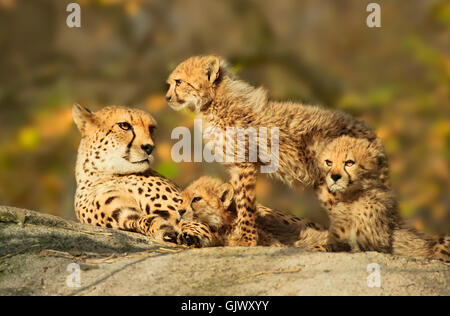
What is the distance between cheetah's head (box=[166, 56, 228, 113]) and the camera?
204 inches

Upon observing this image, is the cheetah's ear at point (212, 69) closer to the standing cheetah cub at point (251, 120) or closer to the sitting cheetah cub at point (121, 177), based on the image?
the standing cheetah cub at point (251, 120)

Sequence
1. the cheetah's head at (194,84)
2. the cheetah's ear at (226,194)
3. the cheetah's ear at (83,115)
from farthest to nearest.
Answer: the cheetah's ear at (83,115) < the cheetah's head at (194,84) < the cheetah's ear at (226,194)

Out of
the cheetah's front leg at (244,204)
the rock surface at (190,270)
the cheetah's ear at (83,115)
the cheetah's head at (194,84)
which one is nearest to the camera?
the rock surface at (190,270)

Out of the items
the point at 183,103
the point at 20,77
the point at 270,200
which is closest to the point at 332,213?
the point at 183,103

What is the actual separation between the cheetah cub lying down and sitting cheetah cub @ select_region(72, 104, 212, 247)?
7.4 inches

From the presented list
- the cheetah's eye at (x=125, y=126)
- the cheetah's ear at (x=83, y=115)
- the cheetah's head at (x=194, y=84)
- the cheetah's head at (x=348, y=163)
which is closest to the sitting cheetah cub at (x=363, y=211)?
the cheetah's head at (x=348, y=163)

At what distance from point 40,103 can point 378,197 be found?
6.59m

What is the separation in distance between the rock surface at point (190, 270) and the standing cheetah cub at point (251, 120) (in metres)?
0.99

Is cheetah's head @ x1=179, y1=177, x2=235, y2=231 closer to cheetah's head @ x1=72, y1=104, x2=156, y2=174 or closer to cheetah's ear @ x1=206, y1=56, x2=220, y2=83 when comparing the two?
cheetah's head @ x1=72, y1=104, x2=156, y2=174

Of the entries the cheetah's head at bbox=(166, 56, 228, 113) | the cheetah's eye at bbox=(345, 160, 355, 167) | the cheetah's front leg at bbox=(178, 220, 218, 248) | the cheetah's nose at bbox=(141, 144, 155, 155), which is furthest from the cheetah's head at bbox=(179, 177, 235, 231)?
the cheetah's eye at bbox=(345, 160, 355, 167)

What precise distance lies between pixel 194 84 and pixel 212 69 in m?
0.20

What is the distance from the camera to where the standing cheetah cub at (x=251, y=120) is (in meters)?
4.96

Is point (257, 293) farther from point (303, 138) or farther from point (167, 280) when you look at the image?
point (303, 138)

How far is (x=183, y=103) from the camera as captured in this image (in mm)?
5207
